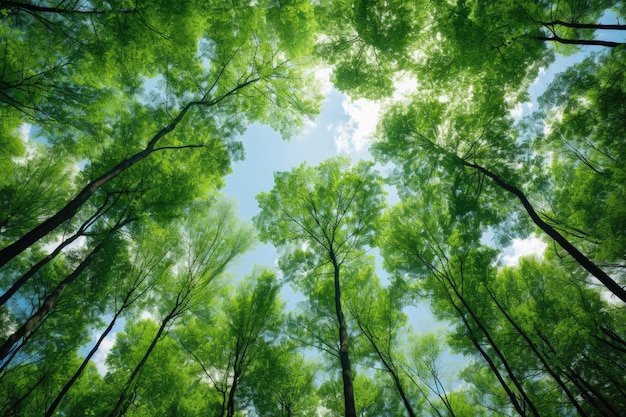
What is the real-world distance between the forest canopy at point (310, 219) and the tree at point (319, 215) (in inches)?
3.0

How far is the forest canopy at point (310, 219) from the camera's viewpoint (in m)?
7.37

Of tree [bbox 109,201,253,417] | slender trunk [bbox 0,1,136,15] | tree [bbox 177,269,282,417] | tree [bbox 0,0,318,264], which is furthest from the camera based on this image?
tree [bbox 109,201,253,417]

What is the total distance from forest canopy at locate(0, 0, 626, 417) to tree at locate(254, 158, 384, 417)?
0.08 meters

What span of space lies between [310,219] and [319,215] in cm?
37

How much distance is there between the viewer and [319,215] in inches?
365

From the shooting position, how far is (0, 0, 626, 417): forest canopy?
7.37m

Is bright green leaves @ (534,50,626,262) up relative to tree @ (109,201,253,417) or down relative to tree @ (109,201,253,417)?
up

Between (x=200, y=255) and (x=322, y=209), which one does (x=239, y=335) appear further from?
(x=322, y=209)

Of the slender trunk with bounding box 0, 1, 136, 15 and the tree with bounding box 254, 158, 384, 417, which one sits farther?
the tree with bounding box 254, 158, 384, 417

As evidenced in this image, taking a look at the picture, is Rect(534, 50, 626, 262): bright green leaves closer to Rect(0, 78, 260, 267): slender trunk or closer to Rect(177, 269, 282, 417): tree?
Rect(177, 269, 282, 417): tree

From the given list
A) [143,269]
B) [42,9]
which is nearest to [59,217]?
[42,9]

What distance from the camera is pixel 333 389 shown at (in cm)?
1050

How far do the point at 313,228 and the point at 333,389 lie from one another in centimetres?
704

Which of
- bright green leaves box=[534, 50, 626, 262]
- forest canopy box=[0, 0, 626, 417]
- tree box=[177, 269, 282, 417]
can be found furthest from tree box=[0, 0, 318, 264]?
bright green leaves box=[534, 50, 626, 262]
